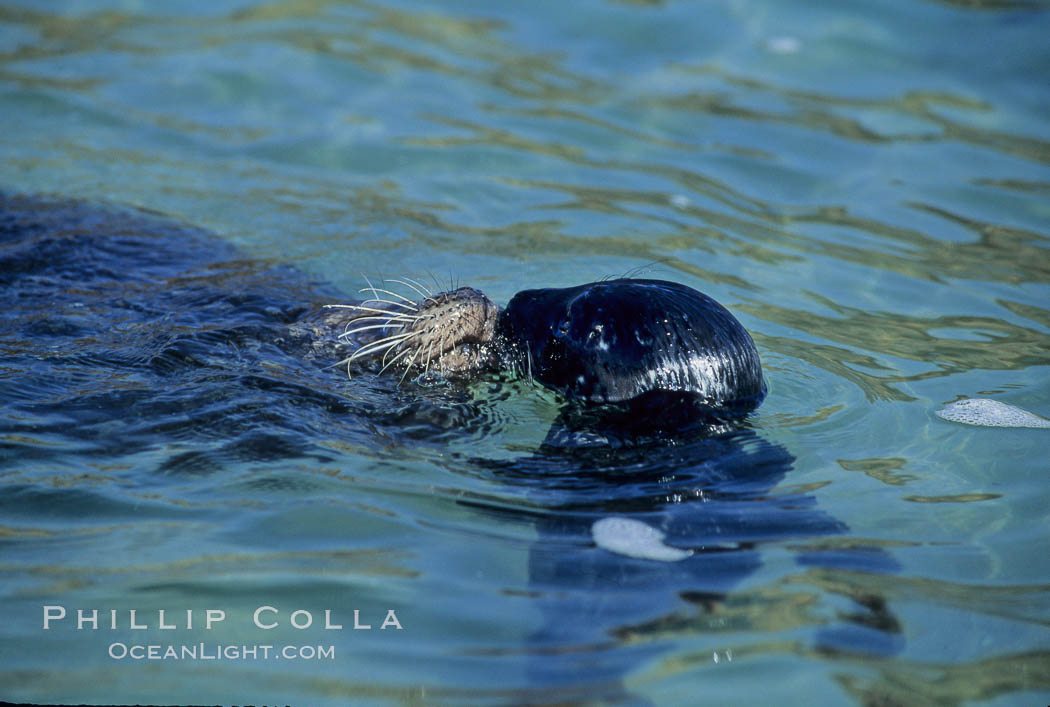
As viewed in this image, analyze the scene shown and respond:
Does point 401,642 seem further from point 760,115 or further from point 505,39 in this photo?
point 505,39

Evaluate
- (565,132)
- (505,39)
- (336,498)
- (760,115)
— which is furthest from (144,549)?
(505,39)

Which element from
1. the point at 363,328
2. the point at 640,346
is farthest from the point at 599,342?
the point at 363,328

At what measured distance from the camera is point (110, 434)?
4242 millimetres

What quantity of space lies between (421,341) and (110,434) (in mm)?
1330

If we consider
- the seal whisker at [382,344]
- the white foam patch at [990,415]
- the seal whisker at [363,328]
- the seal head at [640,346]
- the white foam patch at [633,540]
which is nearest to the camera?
the white foam patch at [633,540]

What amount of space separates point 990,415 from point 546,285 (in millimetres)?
2502

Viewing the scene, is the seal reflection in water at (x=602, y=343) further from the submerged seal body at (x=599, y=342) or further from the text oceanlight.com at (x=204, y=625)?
the text oceanlight.com at (x=204, y=625)

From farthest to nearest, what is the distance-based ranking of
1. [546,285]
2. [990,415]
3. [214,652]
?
1. [546,285]
2. [990,415]
3. [214,652]

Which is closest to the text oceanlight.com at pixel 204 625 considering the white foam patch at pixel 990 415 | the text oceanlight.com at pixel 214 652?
the text oceanlight.com at pixel 214 652

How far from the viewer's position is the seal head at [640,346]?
4293 mm

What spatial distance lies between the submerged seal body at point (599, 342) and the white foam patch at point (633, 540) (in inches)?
27.6

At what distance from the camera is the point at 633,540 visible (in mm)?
3682

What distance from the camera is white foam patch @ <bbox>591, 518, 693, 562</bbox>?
3607mm

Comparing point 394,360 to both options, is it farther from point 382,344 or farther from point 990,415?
point 990,415
